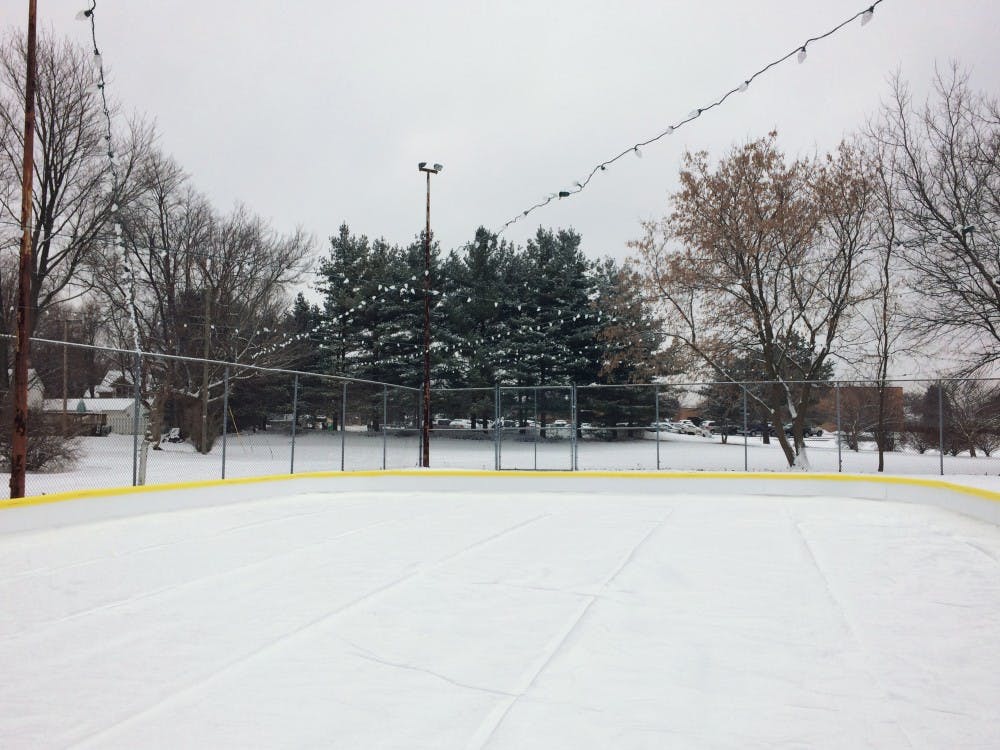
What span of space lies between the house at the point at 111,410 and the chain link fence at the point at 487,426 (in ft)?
0.15

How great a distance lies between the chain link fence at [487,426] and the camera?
14.8 meters

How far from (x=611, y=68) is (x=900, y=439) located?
12.4 meters

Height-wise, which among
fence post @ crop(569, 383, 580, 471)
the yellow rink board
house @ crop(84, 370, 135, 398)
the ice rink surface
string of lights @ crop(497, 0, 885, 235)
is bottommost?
the ice rink surface

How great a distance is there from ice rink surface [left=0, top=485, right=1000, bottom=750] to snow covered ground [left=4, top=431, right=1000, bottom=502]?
7804mm

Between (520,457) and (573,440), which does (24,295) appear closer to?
(520,457)

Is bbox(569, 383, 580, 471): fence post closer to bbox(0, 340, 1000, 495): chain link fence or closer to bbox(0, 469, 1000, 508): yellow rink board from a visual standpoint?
bbox(0, 340, 1000, 495): chain link fence

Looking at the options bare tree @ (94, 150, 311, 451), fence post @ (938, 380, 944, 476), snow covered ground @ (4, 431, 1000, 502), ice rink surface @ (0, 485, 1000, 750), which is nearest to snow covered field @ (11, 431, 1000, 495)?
snow covered ground @ (4, 431, 1000, 502)

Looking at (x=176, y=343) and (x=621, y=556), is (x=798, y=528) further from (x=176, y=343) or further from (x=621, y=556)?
(x=176, y=343)

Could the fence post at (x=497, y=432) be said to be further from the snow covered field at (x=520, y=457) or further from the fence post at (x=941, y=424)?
the fence post at (x=941, y=424)

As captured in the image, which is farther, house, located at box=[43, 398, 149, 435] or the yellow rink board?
the yellow rink board

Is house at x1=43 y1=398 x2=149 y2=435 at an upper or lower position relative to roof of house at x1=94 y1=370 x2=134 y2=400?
lower

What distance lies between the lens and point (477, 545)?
27.6 feet

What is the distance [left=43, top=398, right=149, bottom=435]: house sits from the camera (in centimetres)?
1276

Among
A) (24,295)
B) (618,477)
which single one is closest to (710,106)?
(618,477)
